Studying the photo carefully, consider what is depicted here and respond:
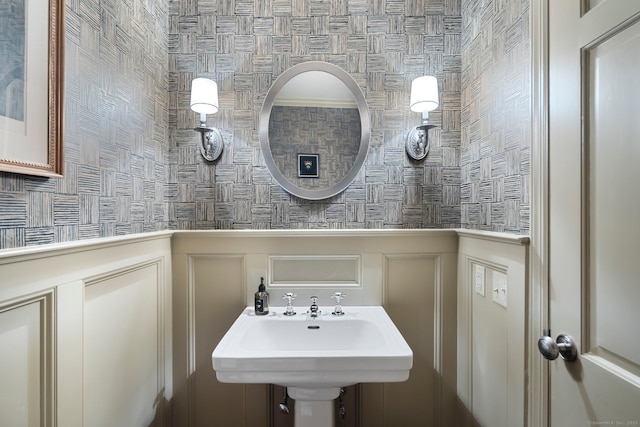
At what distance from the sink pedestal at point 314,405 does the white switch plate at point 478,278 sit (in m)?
0.77

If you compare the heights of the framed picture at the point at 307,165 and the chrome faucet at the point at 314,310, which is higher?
the framed picture at the point at 307,165

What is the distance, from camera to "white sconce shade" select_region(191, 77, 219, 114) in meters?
1.43

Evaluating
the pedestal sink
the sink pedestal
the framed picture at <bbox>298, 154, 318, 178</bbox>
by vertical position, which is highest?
the framed picture at <bbox>298, 154, 318, 178</bbox>

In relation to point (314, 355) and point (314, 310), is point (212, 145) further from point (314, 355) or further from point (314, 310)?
point (314, 355)

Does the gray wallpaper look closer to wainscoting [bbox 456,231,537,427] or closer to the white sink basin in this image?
wainscoting [bbox 456,231,537,427]

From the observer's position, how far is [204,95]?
1438mm

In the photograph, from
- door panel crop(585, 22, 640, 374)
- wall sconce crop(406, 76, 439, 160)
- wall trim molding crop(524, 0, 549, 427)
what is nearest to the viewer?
door panel crop(585, 22, 640, 374)

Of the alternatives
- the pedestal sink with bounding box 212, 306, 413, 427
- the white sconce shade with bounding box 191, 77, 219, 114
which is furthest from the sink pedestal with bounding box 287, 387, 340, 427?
the white sconce shade with bounding box 191, 77, 219, 114

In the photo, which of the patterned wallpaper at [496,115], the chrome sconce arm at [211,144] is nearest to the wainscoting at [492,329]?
the patterned wallpaper at [496,115]

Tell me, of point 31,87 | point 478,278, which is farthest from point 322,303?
point 31,87

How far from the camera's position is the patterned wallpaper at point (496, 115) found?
1122 mm

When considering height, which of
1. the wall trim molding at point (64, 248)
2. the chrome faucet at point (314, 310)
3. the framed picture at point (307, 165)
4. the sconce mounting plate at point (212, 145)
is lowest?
the chrome faucet at point (314, 310)

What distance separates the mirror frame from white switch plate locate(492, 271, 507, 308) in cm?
79

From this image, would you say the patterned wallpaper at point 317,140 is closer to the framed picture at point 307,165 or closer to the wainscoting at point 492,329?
the framed picture at point 307,165
